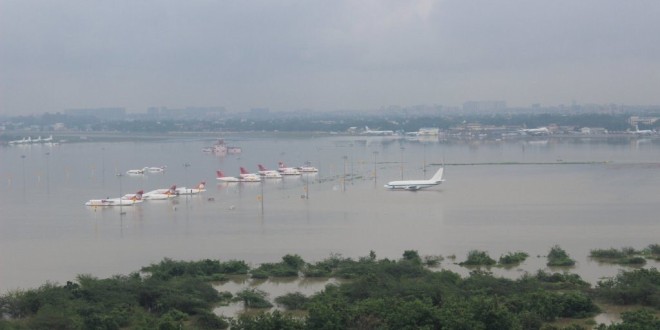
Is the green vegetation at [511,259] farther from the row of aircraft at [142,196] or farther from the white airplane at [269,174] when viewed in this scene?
the white airplane at [269,174]

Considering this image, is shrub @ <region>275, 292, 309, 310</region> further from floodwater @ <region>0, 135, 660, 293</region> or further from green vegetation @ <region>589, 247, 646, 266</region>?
green vegetation @ <region>589, 247, 646, 266</region>

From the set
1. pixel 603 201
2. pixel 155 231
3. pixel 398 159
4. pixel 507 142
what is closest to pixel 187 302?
pixel 155 231

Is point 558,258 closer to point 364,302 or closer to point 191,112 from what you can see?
point 364,302

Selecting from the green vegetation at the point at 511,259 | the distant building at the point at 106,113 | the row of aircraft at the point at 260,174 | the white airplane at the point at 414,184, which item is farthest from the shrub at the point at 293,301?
the distant building at the point at 106,113

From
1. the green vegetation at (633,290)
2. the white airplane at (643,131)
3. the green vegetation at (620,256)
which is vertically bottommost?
the green vegetation at (620,256)

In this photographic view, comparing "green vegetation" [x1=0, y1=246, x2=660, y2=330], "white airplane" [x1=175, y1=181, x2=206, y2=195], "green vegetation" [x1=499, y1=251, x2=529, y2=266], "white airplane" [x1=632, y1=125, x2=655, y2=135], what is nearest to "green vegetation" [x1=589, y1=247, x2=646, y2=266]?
"green vegetation" [x1=499, y1=251, x2=529, y2=266]

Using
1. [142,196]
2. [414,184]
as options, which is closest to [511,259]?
[414,184]
